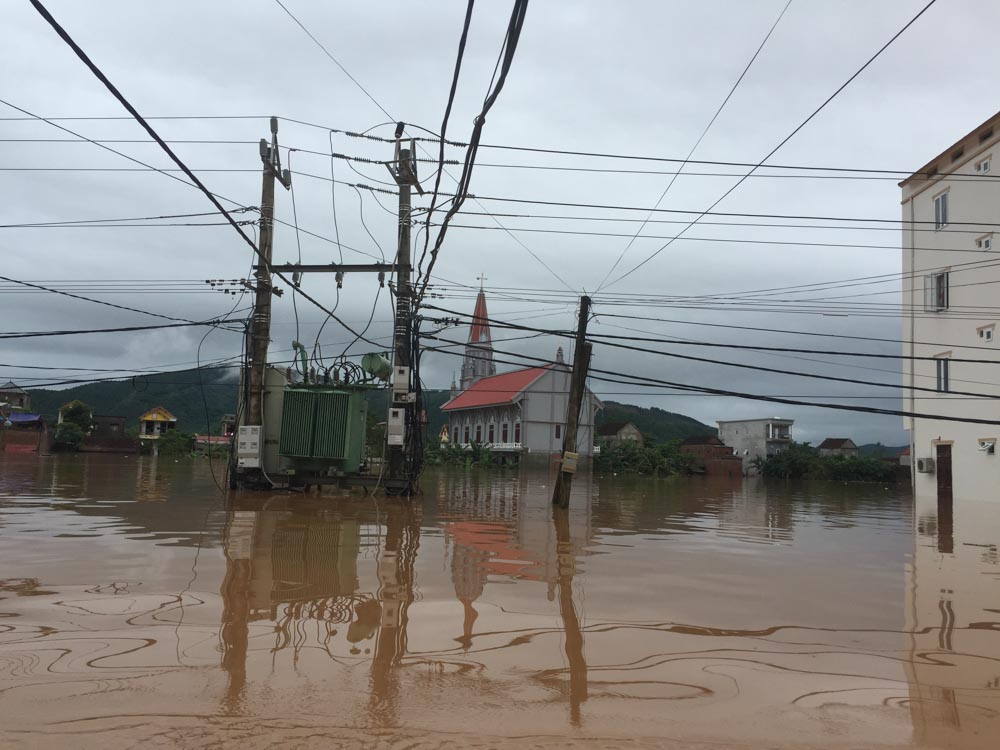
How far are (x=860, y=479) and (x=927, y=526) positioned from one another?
4885 cm

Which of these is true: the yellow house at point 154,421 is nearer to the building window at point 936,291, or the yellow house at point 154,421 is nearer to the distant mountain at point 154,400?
the distant mountain at point 154,400

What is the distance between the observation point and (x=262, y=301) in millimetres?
18641

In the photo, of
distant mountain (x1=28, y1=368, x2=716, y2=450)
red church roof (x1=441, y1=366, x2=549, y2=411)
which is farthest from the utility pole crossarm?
distant mountain (x1=28, y1=368, x2=716, y2=450)

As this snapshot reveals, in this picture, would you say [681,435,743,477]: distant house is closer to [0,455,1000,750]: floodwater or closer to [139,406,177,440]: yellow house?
[139,406,177,440]: yellow house

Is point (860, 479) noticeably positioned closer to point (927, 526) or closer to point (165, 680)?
point (927, 526)

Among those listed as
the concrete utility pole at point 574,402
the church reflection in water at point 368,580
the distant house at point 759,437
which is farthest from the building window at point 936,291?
the distant house at point 759,437

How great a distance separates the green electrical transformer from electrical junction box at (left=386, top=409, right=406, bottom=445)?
856 mm

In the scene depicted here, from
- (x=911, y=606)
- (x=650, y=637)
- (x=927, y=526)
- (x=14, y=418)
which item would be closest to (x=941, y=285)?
(x=927, y=526)

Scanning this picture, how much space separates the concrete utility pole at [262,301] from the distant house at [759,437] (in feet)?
224

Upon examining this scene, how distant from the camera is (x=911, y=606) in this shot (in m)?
7.07

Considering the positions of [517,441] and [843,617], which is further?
[517,441]

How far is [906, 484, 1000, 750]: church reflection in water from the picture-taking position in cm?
402

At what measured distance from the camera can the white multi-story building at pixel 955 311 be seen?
82.3 ft

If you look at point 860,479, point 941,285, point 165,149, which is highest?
point 941,285
